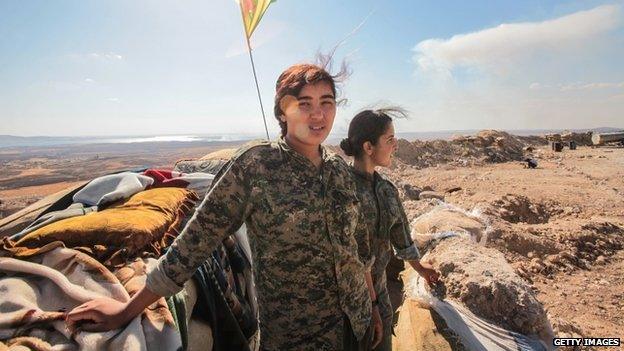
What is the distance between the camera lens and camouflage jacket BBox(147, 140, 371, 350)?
129 cm

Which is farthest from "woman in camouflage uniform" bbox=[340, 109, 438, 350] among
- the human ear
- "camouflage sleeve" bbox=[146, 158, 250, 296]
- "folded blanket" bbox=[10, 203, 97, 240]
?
"folded blanket" bbox=[10, 203, 97, 240]

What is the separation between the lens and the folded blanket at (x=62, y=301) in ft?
3.67

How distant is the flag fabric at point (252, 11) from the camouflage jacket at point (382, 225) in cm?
158

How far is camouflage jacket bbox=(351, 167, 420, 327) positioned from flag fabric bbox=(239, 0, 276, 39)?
158 centimetres

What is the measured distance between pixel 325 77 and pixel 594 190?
9141 mm

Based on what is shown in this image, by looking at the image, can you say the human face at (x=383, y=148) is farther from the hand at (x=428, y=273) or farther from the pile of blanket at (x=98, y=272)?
the pile of blanket at (x=98, y=272)

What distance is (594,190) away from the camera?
26.1 feet

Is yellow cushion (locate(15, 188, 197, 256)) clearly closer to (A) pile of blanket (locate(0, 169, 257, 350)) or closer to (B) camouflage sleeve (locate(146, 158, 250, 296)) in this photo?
(A) pile of blanket (locate(0, 169, 257, 350))

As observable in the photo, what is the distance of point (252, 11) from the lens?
2900mm

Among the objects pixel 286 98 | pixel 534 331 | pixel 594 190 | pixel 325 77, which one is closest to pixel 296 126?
pixel 286 98

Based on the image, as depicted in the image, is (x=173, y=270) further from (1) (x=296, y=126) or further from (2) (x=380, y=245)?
(2) (x=380, y=245)

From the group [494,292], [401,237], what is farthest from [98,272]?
[494,292]

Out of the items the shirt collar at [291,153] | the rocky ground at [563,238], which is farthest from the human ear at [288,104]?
the rocky ground at [563,238]

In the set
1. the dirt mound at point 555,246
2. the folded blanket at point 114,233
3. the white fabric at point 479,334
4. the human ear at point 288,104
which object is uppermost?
the human ear at point 288,104
